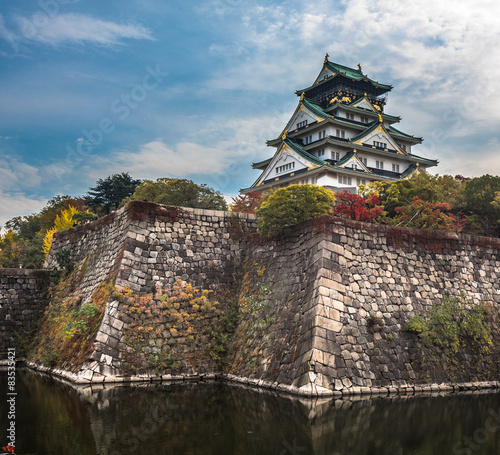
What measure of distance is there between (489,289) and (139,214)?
13.0 metres

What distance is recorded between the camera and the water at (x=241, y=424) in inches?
372

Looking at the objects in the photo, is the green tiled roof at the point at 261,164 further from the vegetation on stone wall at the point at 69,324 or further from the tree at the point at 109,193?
the vegetation on stone wall at the point at 69,324

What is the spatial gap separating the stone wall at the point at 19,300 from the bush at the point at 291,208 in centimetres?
1108

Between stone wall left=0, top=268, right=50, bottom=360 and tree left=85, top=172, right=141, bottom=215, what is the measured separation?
797 inches

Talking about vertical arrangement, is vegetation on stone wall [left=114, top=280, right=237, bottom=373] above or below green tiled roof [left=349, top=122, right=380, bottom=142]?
below

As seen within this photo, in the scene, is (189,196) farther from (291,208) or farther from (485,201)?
(485,201)

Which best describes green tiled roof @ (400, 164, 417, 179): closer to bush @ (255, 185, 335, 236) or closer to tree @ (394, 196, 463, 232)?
tree @ (394, 196, 463, 232)

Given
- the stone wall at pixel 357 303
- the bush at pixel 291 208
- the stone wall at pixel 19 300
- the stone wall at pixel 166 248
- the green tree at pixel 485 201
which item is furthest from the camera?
the green tree at pixel 485 201

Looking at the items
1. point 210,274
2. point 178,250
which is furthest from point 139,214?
point 210,274

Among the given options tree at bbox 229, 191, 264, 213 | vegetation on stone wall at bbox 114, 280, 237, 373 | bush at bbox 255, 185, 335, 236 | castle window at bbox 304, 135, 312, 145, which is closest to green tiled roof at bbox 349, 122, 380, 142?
castle window at bbox 304, 135, 312, 145

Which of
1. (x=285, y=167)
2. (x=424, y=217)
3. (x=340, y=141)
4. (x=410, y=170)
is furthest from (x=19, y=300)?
(x=410, y=170)

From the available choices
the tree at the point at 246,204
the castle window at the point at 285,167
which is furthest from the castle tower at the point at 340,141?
the tree at the point at 246,204

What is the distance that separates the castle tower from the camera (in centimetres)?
4175

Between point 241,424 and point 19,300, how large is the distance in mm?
14891
